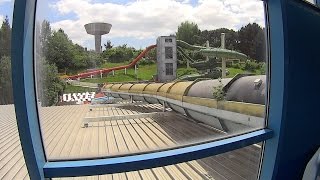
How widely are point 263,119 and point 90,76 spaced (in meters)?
1.41

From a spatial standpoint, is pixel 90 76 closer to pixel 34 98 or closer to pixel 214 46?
pixel 34 98

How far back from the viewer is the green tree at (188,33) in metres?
2.20

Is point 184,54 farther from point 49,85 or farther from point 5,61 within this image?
point 5,61

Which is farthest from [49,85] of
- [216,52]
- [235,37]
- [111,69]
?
[235,37]

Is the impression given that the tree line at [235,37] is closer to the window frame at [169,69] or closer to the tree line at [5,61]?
the window frame at [169,69]

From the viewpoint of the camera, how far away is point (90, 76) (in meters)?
1.82

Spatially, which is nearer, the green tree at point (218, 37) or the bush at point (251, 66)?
the green tree at point (218, 37)

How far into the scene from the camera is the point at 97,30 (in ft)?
6.10

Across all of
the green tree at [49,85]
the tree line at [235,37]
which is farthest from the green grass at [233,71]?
the green tree at [49,85]

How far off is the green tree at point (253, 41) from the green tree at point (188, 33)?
42 cm

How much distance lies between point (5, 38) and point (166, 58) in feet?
3.11

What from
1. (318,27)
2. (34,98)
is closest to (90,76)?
(34,98)

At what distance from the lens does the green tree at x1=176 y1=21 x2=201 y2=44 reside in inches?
86.4

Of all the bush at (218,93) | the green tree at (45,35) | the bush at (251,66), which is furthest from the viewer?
the bush at (218,93)
